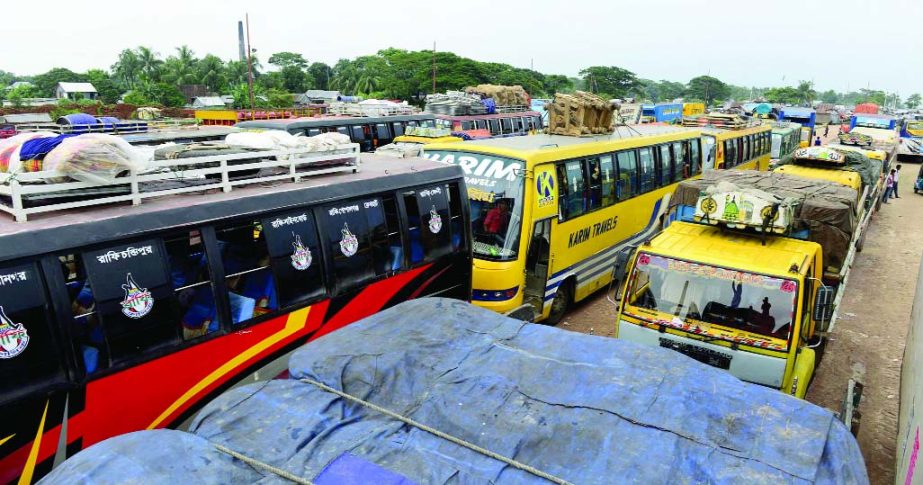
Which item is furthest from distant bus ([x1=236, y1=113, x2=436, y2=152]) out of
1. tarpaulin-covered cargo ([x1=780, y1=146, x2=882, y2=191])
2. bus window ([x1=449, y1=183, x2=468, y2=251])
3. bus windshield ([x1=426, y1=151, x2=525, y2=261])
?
→ tarpaulin-covered cargo ([x1=780, y1=146, x2=882, y2=191])

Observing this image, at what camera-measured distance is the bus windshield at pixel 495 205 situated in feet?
29.2

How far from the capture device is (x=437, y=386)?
12.1 feet

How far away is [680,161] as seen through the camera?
14.5 meters

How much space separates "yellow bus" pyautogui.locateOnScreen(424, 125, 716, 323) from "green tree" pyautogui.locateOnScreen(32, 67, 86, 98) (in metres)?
82.6

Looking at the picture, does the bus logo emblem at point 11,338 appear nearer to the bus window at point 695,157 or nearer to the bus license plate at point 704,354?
the bus license plate at point 704,354

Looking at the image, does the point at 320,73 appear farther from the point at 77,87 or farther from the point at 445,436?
the point at 445,436

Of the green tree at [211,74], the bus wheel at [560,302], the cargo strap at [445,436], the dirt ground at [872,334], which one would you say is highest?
the green tree at [211,74]

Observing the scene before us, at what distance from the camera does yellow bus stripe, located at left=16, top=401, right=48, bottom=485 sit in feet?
13.5

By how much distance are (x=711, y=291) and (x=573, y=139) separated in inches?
216

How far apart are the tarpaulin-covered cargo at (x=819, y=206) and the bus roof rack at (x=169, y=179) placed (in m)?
5.32

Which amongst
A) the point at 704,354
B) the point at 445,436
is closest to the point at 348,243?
the point at 445,436

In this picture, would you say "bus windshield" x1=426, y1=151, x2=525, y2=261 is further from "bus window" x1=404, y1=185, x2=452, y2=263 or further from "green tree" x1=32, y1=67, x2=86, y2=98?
"green tree" x1=32, y1=67, x2=86, y2=98

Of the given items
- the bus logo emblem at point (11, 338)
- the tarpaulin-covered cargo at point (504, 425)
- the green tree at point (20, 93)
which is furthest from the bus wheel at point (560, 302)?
the green tree at point (20, 93)

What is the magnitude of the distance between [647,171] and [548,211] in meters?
4.38
